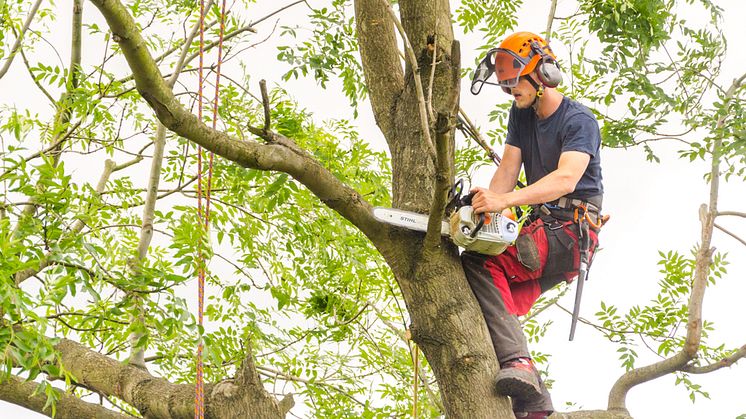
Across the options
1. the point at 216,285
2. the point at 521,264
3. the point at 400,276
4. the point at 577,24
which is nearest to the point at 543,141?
the point at 521,264

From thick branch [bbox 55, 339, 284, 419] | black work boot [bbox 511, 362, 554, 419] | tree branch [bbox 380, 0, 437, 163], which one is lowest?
black work boot [bbox 511, 362, 554, 419]

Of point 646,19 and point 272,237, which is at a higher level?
point 646,19

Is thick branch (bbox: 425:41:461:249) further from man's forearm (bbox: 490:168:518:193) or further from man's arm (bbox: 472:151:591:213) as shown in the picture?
man's forearm (bbox: 490:168:518:193)

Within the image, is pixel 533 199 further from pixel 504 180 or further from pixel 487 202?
pixel 504 180

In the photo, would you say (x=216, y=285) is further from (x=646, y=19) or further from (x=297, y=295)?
(x=646, y=19)

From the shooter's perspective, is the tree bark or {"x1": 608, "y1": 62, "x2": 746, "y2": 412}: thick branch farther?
{"x1": 608, "y1": 62, "x2": 746, "y2": 412}: thick branch

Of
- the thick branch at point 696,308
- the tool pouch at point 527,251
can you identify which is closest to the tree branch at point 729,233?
the thick branch at point 696,308

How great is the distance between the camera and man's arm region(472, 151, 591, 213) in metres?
3.25

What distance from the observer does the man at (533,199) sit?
328 cm

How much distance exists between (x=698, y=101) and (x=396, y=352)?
2398mm

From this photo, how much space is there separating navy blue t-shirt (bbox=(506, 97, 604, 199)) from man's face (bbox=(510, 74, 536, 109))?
0.27ft

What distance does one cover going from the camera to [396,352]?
5.93 metres

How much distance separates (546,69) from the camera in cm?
358

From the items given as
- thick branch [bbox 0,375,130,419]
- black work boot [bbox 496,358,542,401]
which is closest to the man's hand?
black work boot [bbox 496,358,542,401]
